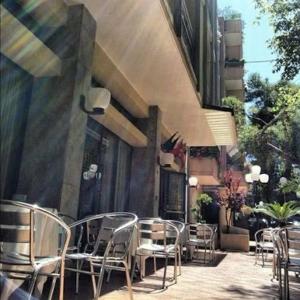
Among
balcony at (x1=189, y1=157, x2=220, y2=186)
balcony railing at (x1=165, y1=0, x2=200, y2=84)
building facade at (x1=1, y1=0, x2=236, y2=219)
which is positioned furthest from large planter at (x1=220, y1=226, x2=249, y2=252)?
balcony railing at (x1=165, y1=0, x2=200, y2=84)

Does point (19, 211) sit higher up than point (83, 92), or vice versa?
point (83, 92)

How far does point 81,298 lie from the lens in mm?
3467

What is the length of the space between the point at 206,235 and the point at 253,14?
21.5 ft

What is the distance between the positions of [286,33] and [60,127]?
7.58 metres

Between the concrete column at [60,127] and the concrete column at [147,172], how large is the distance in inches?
143

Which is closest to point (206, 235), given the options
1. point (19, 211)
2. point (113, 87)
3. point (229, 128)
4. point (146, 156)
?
point (146, 156)

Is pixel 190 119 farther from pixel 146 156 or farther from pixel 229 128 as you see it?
pixel 146 156

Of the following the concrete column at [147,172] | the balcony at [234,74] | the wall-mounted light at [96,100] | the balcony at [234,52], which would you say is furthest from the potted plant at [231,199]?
the balcony at [234,52]

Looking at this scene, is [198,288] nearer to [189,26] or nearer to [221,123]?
[221,123]

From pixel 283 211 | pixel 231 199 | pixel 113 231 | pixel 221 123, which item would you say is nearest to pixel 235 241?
pixel 231 199

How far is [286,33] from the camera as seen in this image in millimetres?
9578

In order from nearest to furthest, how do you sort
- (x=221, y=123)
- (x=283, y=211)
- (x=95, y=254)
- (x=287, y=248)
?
(x=95, y=254) < (x=287, y=248) < (x=221, y=123) < (x=283, y=211)

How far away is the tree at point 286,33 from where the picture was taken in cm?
938

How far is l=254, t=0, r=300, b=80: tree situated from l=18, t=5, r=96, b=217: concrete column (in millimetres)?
6597
